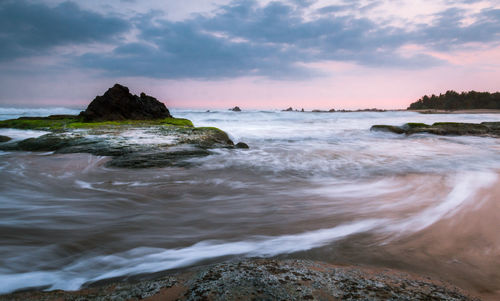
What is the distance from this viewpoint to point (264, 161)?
5867 millimetres

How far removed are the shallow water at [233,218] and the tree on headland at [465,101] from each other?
73.8m

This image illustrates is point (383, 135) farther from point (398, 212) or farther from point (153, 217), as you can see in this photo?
point (153, 217)

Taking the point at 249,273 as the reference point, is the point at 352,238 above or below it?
below

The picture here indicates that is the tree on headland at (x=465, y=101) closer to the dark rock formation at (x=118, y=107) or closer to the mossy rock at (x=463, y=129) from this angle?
the mossy rock at (x=463, y=129)

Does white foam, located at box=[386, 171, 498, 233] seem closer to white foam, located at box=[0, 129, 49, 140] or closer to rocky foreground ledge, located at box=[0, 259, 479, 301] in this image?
rocky foreground ledge, located at box=[0, 259, 479, 301]

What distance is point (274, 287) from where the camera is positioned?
116 centimetres

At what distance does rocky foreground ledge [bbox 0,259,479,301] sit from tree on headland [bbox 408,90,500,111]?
77402mm

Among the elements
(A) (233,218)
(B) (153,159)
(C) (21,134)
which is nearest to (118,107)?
(C) (21,134)

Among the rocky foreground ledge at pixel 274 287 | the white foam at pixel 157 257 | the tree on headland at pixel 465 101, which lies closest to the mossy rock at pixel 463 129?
the white foam at pixel 157 257

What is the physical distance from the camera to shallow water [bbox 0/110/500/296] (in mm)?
1776

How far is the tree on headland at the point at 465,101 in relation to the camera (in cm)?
5972

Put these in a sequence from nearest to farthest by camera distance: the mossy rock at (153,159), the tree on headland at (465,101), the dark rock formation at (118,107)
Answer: the mossy rock at (153,159) → the dark rock formation at (118,107) → the tree on headland at (465,101)

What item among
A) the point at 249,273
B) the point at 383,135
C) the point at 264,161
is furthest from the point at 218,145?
the point at 383,135

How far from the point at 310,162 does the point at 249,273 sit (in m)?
4.94
